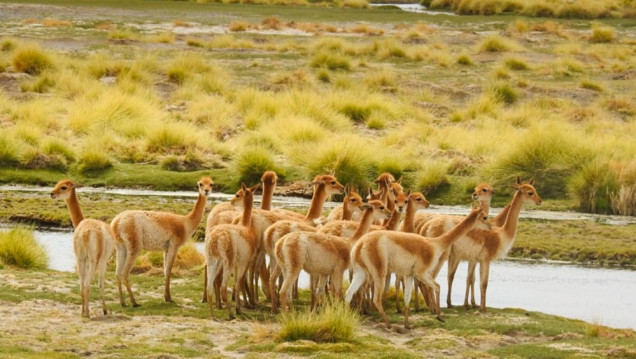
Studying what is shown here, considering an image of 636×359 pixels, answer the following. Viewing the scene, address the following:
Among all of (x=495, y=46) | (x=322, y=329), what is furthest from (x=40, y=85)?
(x=322, y=329)

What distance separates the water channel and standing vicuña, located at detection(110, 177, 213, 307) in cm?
312

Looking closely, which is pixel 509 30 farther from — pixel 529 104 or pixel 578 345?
pixel 578 345

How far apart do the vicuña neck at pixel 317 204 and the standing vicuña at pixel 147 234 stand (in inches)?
48.1

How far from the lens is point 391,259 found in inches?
467

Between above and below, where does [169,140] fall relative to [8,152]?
above

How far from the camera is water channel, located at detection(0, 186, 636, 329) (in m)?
14.1

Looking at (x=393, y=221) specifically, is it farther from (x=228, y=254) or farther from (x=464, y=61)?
(x=464, y=61)

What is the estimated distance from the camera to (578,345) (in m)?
10.9

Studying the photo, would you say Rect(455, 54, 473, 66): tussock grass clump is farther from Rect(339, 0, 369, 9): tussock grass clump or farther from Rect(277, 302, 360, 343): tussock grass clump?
Rect(339, 0, 369, 9): tussock grass clump

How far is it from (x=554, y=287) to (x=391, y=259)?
425 centimetres

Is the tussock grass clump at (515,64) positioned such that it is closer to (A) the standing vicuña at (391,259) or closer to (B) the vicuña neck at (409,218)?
(B) the vicuña neck at (409,218)

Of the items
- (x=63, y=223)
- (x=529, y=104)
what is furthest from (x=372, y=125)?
(x=63, y=223)

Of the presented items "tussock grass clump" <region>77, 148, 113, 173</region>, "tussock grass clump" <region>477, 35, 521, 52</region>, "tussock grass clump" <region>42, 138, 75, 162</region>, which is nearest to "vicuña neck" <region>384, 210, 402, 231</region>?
"tussock grass clump" <region>77, 148, 113, 173</region>

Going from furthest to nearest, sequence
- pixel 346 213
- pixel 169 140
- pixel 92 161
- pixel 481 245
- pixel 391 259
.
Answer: pixel 169 140 → pixel 92 161 → pixel 346 213 → pixel 481 245 → pixel 391 259
